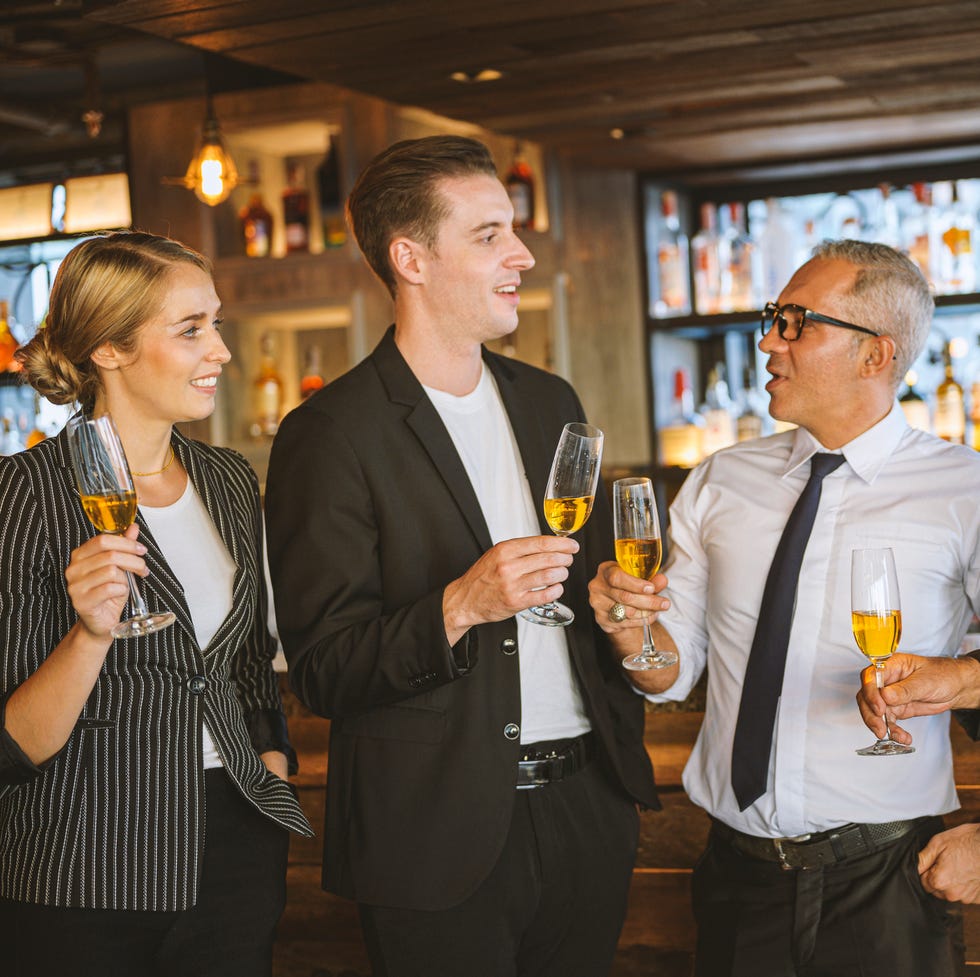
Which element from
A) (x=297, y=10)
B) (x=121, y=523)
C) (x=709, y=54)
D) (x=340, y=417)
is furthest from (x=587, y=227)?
(x=121, y=523)

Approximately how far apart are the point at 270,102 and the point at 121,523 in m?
3.12

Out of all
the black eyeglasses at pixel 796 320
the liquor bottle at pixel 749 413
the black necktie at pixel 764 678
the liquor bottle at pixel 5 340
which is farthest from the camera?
the liquor bottle at pixel 5 340

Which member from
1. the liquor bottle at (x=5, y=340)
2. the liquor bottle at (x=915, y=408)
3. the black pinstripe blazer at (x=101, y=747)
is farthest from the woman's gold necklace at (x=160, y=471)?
the liquor bottle at (x=5, y=340)

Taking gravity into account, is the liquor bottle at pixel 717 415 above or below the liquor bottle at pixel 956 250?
below

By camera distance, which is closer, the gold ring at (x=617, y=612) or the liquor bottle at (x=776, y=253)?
the gold ring at (x=617, y=612)

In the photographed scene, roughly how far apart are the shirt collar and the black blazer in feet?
1.69

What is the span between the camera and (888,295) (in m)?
2.12

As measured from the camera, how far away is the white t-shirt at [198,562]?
1.85 metres

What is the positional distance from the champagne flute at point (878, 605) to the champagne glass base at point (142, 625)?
90 centimetres

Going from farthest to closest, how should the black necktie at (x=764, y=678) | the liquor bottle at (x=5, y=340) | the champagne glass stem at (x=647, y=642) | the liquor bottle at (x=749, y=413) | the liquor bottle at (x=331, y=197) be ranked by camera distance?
the liquor bottle at (x=5, y=340)
the liquor bottle at (x=331, y=197)
the liquor bottle at (x=749, y=413)
the black necktie at (x=764, y=678)
the champagne glass stem at (x=647, y=642)

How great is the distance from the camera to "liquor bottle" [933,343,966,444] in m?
4.14

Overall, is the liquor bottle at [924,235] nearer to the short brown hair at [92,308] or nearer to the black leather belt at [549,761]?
the black leather belt at [549,761]

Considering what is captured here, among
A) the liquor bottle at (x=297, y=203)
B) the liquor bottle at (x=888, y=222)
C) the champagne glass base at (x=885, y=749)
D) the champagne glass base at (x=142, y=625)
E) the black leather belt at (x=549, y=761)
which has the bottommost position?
the black leather belt at (x=549, y=761)

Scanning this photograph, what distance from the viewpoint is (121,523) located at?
5.43 ft
